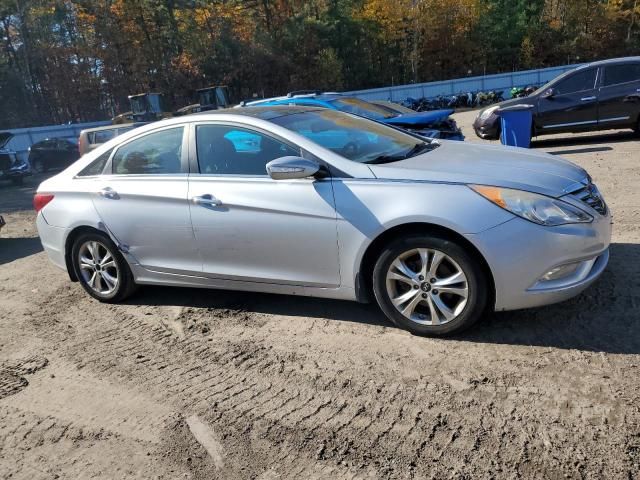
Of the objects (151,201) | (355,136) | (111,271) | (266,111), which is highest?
(266,111)

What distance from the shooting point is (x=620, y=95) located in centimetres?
1081

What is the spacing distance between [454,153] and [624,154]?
273 inches

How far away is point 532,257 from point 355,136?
176 cm

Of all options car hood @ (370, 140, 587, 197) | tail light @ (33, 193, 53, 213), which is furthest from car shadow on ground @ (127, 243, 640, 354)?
tail light @ (33, 193, 53, 213)

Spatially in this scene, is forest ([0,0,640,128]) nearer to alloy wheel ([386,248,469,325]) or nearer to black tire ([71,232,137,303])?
black tire ([71,232,137,303])

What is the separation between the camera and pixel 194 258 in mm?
4512

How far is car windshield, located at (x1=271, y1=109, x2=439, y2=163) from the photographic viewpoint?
13.6ft

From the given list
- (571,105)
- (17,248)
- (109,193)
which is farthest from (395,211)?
(571,105)

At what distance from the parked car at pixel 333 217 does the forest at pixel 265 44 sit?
1672 inches

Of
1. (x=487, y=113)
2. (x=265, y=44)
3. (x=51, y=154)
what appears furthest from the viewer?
(x=265, y=44)

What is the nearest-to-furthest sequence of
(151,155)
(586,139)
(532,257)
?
(532,257), (151,155), (586,139)

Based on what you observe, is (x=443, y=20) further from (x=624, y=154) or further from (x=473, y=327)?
(x=473, y=327)

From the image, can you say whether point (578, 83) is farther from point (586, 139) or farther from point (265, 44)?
point (265, 44)

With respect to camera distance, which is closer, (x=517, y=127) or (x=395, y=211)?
(x=395, y=211)
